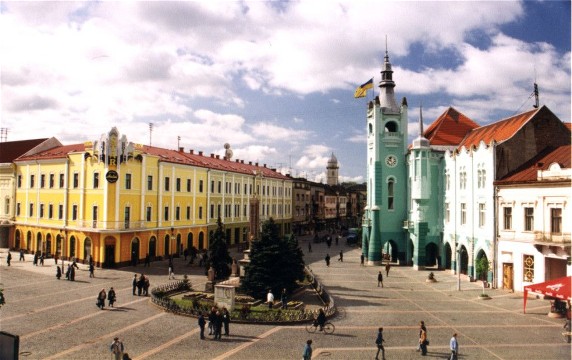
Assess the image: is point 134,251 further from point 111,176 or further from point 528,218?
point 528,218

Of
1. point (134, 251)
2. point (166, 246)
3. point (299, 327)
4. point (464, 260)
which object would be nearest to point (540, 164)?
point (464, 260)

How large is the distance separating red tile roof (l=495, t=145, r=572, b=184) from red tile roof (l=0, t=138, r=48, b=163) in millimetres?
52239

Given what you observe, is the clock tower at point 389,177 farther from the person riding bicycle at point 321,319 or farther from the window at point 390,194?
the person riding bicycle at point 321,319

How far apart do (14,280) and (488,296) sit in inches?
1361

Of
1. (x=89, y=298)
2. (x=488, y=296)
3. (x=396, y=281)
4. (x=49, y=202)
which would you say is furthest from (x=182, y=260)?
(x=488, y=296)

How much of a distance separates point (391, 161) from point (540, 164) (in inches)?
775

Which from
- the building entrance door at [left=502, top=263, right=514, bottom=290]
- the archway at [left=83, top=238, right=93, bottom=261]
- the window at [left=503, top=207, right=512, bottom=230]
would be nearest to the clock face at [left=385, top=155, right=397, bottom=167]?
the window at [left=503, top=207, right=512, bottom=230]

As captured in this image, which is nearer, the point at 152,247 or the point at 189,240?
the point at 152,247

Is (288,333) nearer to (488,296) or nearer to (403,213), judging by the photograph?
(488,296)

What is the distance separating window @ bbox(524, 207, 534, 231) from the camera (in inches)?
1235

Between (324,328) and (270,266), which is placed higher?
(270,266)

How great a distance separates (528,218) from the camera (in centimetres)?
3167

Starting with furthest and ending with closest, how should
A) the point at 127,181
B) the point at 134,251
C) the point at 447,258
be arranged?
the point at 134,251 → the point at 127,181 → the point at 447,258

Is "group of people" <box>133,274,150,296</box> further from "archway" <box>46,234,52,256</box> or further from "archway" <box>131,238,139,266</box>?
"archway" <box>46,234,52,256</box>
